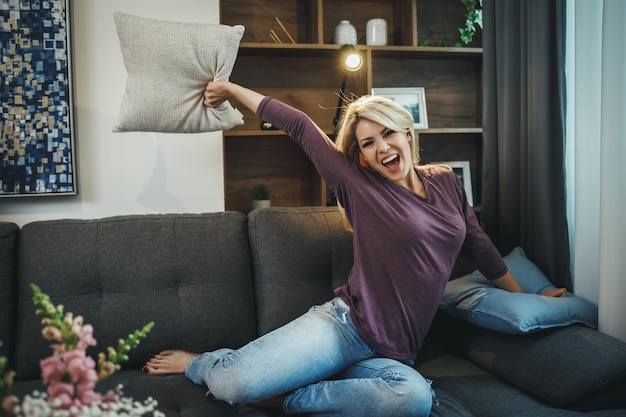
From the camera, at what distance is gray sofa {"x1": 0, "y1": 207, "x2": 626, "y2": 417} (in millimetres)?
1534

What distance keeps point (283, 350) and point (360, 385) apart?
23cm

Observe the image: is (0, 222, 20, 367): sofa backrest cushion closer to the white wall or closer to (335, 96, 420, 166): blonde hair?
→ the white wall

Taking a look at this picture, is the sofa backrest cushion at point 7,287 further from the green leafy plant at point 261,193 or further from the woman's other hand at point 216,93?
the green leafy plant at point 261,193

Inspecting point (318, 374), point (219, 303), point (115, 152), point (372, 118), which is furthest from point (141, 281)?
point (115, 152)

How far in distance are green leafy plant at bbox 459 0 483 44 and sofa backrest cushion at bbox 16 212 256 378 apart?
170 centimetres

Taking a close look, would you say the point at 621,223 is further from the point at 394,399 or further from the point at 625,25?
the point at 394,399

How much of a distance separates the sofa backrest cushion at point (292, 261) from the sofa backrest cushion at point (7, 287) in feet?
2.42

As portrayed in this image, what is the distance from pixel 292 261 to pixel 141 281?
1.59ft

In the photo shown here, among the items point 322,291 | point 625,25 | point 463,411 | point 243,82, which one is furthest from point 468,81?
point 463,411

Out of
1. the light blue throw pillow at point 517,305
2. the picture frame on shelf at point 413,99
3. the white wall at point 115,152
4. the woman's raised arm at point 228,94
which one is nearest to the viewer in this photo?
the light blue throw pillow at point 517,305

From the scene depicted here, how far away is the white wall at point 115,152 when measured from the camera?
2.53 m

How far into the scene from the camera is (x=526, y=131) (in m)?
2.23

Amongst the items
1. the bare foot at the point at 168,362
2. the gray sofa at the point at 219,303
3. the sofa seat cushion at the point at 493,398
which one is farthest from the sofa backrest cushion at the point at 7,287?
the sofa seat cushion at the point at 493,398

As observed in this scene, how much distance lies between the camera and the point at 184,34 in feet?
5.90
